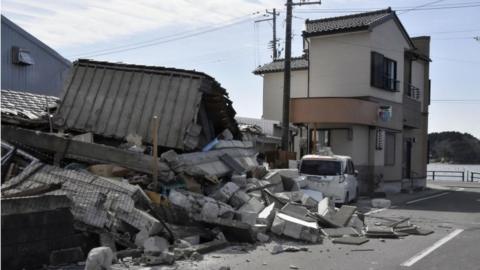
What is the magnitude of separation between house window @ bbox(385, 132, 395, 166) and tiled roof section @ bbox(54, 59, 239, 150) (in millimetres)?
17192

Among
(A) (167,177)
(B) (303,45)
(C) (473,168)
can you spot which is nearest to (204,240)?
(A) (167,177)

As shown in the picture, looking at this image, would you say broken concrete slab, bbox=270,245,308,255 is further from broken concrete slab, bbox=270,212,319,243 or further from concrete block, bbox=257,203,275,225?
concrete block, bbox=257,203,275,225

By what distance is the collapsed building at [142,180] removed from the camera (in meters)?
9.18

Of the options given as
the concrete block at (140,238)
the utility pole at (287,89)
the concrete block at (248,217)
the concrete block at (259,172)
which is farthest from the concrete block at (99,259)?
the utility pole at (287,89)

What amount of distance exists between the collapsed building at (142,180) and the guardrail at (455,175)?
32.5 m

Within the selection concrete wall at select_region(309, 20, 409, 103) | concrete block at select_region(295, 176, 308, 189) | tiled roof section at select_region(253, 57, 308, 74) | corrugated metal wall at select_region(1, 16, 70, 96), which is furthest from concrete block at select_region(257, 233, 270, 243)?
tiled roof section at select_region(253, 57, 308, 74)

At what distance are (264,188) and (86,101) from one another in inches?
235

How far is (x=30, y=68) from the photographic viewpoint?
2350 centimetres

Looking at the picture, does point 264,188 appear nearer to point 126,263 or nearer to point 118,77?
point 118,77

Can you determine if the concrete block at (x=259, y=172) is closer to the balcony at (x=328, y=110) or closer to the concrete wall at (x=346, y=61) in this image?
the balcony at (x=328, y=110)

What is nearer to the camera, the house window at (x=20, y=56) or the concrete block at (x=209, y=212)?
the concrete block at (x=209, y=212)

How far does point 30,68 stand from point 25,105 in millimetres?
6963

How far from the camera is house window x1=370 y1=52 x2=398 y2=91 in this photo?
29355 mm

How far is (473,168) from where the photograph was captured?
160ft
